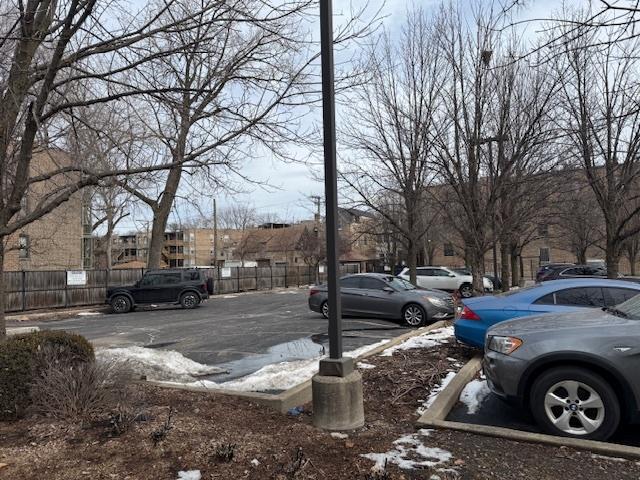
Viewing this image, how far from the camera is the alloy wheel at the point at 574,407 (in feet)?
14.9

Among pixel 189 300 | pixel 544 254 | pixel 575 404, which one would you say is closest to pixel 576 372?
pixel 575 404

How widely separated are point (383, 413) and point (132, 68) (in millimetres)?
5184

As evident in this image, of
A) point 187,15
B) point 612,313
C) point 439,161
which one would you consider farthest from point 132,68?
point 439,161

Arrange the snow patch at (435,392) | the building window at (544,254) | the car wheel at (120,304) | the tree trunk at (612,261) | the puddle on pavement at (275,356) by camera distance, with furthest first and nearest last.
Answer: the building window at (544,254)
the car wheel at (120,304)
the tree trunk at (612,261)
the puddle on pavement at (275,356)
the snow patch at (435,392)

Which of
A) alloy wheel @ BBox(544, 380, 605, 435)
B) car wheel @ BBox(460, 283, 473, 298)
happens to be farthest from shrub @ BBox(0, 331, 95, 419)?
car wheel @ BBox(460, 283, 473, 298)

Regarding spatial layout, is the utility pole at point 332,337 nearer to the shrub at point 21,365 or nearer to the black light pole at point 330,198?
the black light pole at point 330,198

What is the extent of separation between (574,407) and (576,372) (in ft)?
1.02

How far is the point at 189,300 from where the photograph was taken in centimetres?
2269

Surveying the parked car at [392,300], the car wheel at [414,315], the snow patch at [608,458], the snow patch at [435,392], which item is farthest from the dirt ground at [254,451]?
the car wheel at [414,315]

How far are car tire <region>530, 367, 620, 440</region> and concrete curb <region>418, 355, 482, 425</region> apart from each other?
0.86 m

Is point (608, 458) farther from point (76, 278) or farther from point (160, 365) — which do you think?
point (76, 278)

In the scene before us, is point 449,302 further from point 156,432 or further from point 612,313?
point 156,432

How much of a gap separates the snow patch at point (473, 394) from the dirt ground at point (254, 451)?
0.87 meters

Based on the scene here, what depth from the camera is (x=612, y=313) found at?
5254 mm
